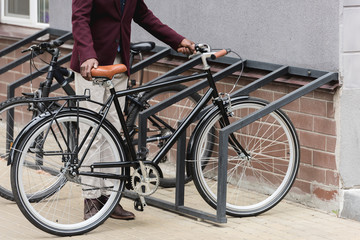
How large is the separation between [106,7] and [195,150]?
117cm

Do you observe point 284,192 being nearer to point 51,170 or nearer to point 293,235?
point 293,235

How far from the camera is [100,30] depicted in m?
5.93

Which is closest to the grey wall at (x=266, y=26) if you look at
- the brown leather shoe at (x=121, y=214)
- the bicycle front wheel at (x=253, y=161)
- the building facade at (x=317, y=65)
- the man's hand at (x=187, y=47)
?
the building facade at (x=317, y=65)

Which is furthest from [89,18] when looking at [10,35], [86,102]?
[10,35]

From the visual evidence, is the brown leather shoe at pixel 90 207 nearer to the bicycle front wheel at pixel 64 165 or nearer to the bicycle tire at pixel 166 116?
the bicycle front wheel at pixel 64 165

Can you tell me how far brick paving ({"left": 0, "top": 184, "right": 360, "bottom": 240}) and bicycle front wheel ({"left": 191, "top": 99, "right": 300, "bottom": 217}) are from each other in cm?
17

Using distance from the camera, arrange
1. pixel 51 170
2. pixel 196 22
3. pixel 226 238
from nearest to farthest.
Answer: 1. pixel 226 238
2. pixel 51 170
3. pixel 196 22

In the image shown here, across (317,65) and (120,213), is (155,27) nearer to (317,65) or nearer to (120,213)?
(317,65)

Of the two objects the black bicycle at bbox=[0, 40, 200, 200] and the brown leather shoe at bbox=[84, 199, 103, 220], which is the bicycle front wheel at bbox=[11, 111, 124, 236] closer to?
the brown leather shoe at bbox=[84, 199, 103, 220]

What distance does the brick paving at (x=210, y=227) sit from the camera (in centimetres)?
576

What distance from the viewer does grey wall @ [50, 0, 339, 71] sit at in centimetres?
627

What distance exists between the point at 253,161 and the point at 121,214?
1363 millimetres

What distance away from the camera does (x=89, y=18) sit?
5.80 metres

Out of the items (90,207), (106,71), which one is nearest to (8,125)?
(90,207)
